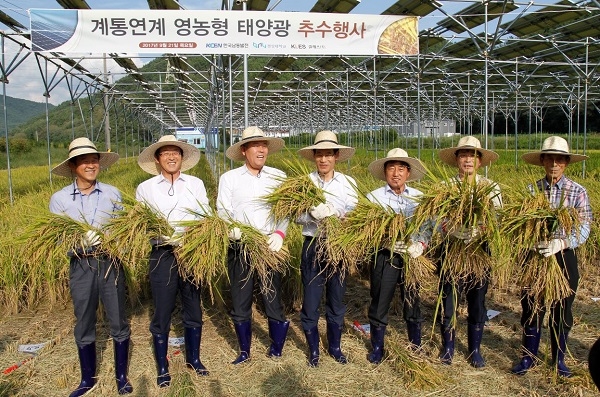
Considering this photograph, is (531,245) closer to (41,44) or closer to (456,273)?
(456,273)

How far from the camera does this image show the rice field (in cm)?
332

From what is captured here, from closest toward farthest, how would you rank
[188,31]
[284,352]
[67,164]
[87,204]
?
1. [87,204]
2. [67,164]
3. [284,352]
4. [188,31]

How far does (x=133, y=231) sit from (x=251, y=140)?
0.97 meters

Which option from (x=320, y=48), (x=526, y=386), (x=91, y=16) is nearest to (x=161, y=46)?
(x=91, y=16)

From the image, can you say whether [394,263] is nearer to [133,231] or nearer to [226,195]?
[226,195]

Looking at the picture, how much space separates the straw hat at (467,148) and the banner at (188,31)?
245cm

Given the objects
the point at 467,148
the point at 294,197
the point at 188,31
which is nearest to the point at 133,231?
the point at 294,197

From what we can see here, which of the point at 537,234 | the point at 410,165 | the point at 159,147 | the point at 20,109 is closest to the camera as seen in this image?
the point at 537,234

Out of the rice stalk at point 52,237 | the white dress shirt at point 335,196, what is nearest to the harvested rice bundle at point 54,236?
the rice stalk at point 52,237

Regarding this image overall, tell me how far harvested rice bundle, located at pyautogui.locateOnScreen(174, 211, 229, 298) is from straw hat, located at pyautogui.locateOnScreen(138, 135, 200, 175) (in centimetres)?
51

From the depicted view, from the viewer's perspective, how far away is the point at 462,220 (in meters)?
3.11

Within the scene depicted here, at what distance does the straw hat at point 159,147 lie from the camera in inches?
137

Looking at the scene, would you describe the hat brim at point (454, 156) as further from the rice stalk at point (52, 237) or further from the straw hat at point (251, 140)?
the rice stalk at point (52, 237)

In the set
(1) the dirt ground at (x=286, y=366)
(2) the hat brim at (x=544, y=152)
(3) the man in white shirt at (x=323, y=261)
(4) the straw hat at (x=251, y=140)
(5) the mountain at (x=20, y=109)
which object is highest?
(5) the mountain at (x=20, y=109)
